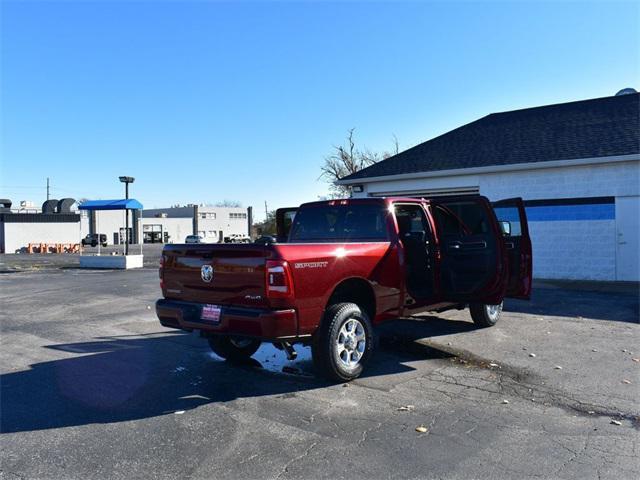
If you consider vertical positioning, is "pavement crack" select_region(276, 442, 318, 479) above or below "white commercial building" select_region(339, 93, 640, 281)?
below

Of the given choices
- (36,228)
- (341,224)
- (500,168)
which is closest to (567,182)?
(500,168)

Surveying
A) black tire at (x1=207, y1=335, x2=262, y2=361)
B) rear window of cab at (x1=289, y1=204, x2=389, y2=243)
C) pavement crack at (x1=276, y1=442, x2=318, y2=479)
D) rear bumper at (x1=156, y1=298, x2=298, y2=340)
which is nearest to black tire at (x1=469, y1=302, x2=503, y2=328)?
rear window of cab at (x1=289, y1=204, x2=389, y2=243)

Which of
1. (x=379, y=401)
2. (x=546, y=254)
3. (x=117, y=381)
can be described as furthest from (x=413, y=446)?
(x=546, y=254)

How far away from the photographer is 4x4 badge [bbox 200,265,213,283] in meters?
5.36

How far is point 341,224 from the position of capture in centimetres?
691

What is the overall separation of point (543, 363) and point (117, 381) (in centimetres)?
478

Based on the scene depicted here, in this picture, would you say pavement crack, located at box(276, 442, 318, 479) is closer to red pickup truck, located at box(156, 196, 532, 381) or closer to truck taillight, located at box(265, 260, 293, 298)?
red pickup truck, located at box(156, 196, 532, 381)

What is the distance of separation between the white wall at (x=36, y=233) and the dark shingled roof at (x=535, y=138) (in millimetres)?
35977

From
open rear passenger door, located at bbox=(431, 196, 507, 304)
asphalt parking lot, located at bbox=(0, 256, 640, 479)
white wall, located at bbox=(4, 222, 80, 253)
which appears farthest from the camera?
white wall, located at bbox=(4, 222, 80, 253)

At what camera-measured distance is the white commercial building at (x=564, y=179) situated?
13.4m

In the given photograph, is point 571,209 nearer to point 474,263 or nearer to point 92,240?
point 474,263

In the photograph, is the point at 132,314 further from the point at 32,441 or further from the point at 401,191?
the point at 401,191

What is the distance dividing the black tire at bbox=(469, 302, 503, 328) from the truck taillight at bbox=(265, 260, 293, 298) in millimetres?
4081

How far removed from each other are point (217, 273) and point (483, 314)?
4563 millimetres
